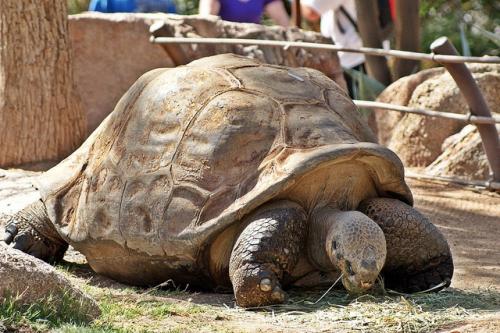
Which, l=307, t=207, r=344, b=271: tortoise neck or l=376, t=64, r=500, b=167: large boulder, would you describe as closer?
l=307, t=207, r=344, b=271: tortoise neck

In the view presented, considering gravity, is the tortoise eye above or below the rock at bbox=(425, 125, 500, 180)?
above

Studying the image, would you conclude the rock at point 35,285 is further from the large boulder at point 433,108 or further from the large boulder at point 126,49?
the large boulder at point 126,49

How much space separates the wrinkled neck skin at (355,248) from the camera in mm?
4832

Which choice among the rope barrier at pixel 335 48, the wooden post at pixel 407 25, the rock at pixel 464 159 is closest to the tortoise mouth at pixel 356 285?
the rope barrier at pixel 335 48

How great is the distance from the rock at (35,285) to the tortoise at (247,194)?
3.01ft

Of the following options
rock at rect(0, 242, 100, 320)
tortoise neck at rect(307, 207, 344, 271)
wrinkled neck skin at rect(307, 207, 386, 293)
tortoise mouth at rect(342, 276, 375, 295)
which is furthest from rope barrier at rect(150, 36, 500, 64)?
rock at rect(0, 242, 100, 320)

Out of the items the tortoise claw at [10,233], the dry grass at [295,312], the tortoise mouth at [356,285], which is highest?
the tortoise mouth at [356,285]

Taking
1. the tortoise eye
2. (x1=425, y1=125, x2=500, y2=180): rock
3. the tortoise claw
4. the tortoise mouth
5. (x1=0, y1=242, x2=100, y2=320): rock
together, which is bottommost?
(x1=425, y1=125, x2=500, y2=180): rock

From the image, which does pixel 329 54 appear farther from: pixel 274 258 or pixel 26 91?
pixel 274 258

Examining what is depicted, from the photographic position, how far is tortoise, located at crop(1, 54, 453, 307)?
4953mm

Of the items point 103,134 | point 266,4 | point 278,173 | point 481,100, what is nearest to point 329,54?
point 266,4

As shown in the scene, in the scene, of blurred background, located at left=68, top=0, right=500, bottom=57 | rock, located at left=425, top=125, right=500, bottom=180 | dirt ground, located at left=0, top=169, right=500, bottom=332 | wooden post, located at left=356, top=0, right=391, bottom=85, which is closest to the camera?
dirt ground, located at left=0, top=169, right=500, bottom=332

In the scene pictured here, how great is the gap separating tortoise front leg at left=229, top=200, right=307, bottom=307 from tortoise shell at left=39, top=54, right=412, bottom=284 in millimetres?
101

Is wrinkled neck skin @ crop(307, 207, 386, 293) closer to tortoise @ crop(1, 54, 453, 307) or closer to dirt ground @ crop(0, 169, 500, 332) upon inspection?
tortoise @ crop(1, 54, 453, 307)
